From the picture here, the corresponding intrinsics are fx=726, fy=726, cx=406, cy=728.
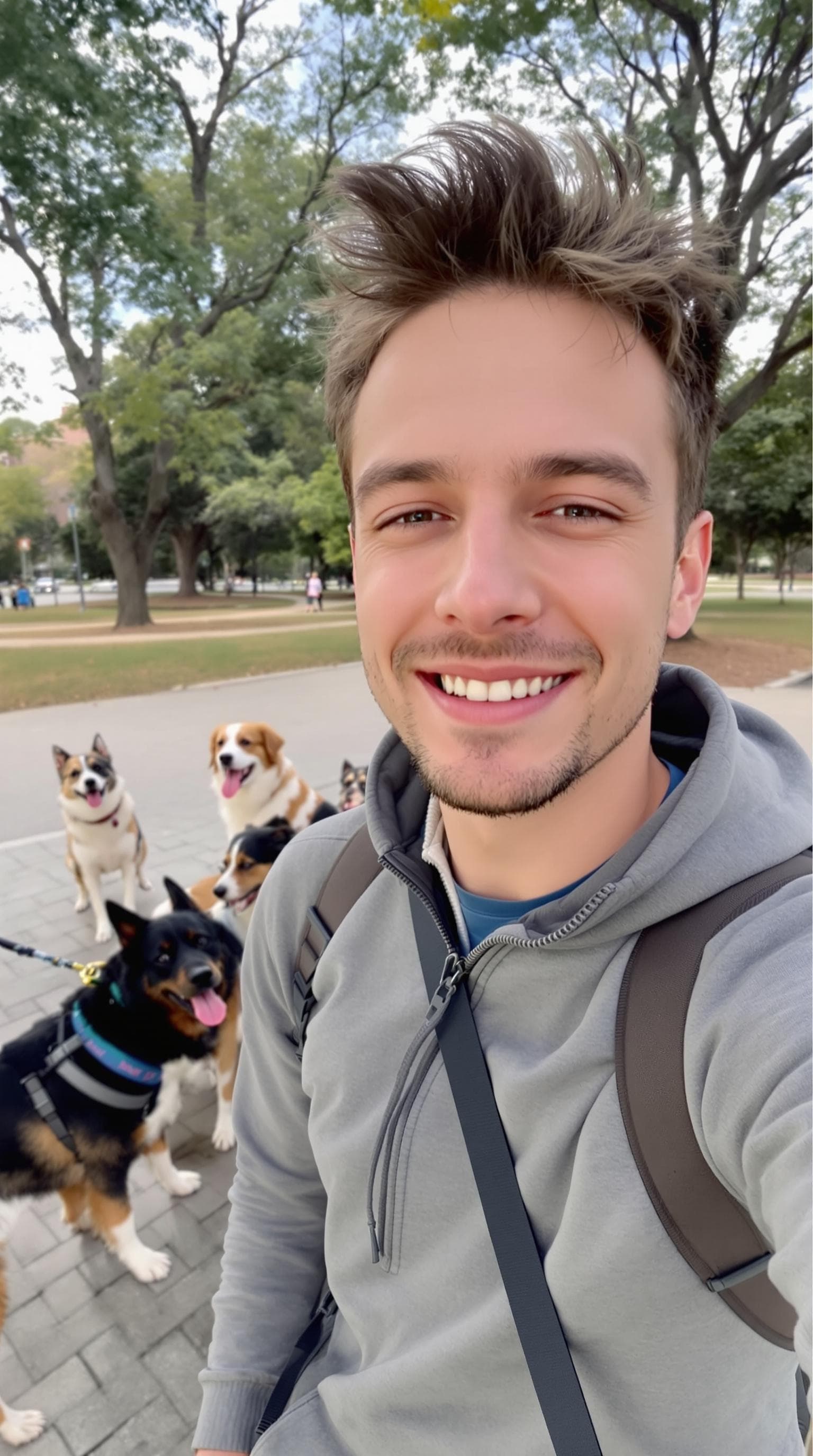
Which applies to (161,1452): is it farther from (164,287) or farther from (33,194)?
(164,287)

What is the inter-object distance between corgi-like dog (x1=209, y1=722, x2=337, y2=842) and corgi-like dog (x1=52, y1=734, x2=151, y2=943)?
0.66 m

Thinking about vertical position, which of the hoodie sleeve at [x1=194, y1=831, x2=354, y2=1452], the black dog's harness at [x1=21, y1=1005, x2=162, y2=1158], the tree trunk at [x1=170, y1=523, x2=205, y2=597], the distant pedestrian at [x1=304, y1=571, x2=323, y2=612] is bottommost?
the black dog's harness at [x1=21, y1=1005, x2=162, y2=1158]

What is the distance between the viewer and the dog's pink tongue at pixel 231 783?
4.82 meters

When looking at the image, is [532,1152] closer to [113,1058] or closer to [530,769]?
[530,769]

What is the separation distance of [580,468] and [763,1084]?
0.80 m

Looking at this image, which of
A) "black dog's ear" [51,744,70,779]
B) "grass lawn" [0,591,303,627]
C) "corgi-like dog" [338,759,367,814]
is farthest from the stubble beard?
"grass lawn" [0,591,303,627]

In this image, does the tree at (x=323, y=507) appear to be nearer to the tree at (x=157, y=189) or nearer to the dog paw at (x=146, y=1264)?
the tree at (x=157, y=189)

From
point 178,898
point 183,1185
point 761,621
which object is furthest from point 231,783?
point 761,621

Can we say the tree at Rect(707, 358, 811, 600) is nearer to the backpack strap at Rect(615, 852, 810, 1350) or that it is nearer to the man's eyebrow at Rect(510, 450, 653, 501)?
the man's eyebrow at Rect(510, 450, 653, 501)

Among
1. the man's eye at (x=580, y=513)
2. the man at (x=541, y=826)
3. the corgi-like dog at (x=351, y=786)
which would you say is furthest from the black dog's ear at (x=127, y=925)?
the man's eye at (x=580, y=513)

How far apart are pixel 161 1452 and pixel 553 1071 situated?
6.70ft

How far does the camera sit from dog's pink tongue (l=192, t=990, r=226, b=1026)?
2633mm

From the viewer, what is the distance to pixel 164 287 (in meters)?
11.2

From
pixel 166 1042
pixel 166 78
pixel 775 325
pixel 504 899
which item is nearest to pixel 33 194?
pixel 166 78
